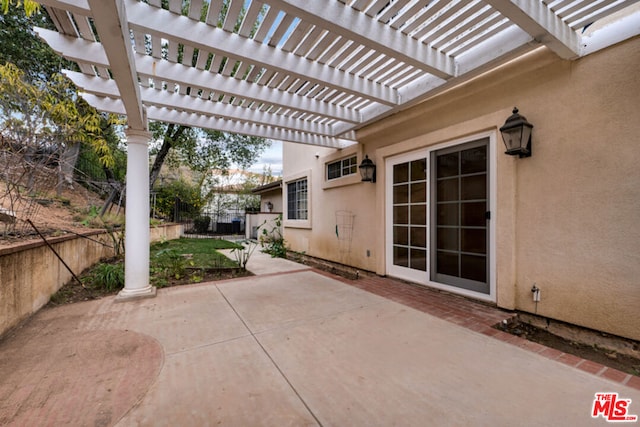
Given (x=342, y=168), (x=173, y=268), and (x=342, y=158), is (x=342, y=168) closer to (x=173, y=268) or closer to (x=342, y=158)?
(x=342, y=158)

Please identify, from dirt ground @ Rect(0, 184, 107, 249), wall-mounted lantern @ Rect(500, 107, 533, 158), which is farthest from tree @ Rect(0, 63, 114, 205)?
wall-mounted lantern @ Rect(500, 107, 533, 158)

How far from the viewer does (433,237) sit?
14.0ft

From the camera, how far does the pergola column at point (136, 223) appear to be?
3873 mm

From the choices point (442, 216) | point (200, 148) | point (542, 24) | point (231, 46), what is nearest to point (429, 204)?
point (442, 216)

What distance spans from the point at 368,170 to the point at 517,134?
2643 millimetres

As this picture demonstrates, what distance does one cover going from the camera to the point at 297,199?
353 inches

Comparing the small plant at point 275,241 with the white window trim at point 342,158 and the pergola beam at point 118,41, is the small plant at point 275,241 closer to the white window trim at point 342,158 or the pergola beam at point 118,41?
the white window trim at point 342,158

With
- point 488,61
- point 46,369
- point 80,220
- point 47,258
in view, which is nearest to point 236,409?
point 46,369

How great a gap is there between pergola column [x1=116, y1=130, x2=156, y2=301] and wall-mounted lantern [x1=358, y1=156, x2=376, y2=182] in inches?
148

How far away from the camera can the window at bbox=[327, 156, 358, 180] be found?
20.4 feet

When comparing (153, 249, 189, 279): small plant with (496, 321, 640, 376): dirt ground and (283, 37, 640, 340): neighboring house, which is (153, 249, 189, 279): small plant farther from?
(496, 321, 640, 376): dirt ground

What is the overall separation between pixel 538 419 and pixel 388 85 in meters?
3.95

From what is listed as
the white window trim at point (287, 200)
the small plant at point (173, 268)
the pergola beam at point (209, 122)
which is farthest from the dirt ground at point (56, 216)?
the white window trim at point (287, 200)

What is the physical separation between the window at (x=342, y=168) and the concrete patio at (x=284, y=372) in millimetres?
3630
